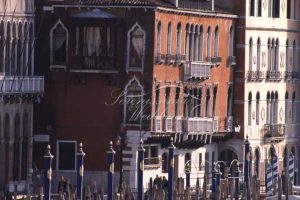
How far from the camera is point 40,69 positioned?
3770 inches

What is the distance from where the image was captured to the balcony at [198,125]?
3944 inches

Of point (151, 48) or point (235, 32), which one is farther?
point (235, 32)

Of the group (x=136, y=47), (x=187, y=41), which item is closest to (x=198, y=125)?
(x=187, y=41)

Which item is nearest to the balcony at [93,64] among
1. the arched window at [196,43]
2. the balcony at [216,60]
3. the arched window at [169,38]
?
the arched window at [169,38]

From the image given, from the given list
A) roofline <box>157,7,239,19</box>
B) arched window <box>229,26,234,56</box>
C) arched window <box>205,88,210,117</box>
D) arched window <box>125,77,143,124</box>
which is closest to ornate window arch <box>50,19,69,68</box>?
arched window <box>125,77,143,124</box>

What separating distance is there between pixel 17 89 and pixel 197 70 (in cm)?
1020

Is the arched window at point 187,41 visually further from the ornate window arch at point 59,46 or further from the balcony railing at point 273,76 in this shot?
the balcony railing at point 273,76

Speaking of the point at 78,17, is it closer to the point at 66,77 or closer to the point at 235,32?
the point at 66,77

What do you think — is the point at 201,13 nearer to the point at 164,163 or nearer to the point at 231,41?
the point at 231,41

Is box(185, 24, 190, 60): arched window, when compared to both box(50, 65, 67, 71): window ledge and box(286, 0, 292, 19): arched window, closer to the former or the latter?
box(50, 65, 67, 71): window ledge

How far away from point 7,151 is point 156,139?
23.1 feet

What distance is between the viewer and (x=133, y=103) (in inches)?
3782

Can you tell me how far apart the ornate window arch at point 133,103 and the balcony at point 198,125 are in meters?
4.02

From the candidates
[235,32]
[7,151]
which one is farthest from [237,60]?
[7,151]
